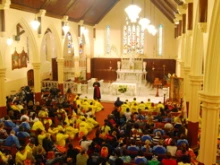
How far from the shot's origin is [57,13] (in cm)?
1888

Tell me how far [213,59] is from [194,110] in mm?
3969

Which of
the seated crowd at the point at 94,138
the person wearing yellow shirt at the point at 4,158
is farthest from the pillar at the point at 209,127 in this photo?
the person wearing yellow shirt at the point at 4,158

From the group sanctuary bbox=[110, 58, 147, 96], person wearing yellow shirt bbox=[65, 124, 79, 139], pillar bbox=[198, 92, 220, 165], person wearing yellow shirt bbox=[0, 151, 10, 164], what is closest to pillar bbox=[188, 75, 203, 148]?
pillar bbox=[198, 92, 220, 165]

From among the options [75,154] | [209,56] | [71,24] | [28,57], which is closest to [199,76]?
[209,56]

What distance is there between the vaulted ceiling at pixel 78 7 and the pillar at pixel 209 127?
25.2ft

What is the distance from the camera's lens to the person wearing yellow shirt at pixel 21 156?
845 cm

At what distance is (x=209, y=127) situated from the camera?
6895 mm

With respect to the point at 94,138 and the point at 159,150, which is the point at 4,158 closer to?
the point at 94,138

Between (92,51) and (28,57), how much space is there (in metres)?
6.50

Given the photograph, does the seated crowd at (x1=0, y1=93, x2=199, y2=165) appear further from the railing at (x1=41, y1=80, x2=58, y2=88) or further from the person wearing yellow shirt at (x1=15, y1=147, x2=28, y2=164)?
the railing at (x1=41, y1=80, x2=58, y2=88)

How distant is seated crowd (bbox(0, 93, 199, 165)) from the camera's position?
27.7 feet

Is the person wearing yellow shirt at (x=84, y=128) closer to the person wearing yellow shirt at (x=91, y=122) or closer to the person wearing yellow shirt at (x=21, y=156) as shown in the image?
the person wearing yellow shirt at (x=91, y=122)

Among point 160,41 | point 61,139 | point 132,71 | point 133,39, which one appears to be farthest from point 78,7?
point 61,139

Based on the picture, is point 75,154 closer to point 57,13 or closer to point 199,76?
point 199,76
